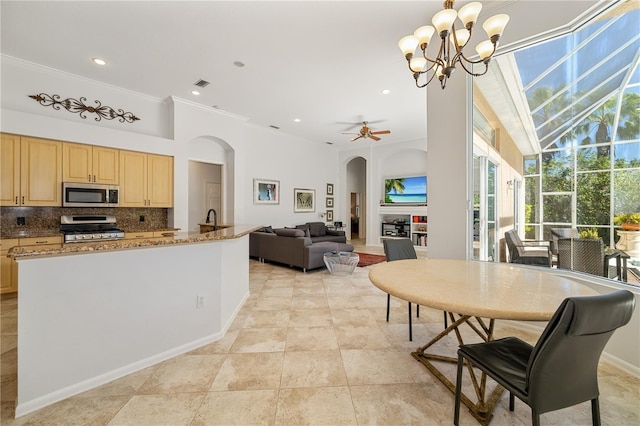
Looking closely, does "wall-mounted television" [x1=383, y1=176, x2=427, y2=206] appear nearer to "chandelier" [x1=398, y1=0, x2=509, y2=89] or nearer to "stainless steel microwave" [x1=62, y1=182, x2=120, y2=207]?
"chandelier" [x1=398, y1=0, x2=509, y2=89]

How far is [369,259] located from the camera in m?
6.07

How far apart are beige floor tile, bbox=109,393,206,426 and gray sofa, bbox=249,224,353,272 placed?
3174mm

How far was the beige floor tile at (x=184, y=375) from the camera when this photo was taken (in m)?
1.74

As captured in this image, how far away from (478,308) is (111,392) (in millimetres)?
2255

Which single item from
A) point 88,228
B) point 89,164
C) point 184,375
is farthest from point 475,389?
point 89,164

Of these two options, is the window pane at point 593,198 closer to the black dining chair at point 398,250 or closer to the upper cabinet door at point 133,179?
the black dining chair at point 398,250

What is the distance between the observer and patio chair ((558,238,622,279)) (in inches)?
84.7

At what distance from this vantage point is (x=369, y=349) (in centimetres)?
223

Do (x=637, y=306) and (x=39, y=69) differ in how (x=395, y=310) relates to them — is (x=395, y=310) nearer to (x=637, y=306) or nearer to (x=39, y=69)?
(x=637, y=306)

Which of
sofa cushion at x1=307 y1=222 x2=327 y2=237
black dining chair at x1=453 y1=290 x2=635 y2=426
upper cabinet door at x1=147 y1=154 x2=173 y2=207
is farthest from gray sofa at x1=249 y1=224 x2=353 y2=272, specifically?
black dining chair at x1=453 y1=290 x2=635 y2=426

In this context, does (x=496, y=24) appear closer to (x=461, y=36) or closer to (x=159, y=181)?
(x=461, y=36)

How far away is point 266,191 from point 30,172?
4.17 metres

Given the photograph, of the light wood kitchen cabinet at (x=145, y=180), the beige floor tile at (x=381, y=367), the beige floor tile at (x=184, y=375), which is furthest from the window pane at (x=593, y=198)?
the light wood kitchen cabinet at (x=145, y=180)

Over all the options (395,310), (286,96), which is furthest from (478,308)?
(286,96)
